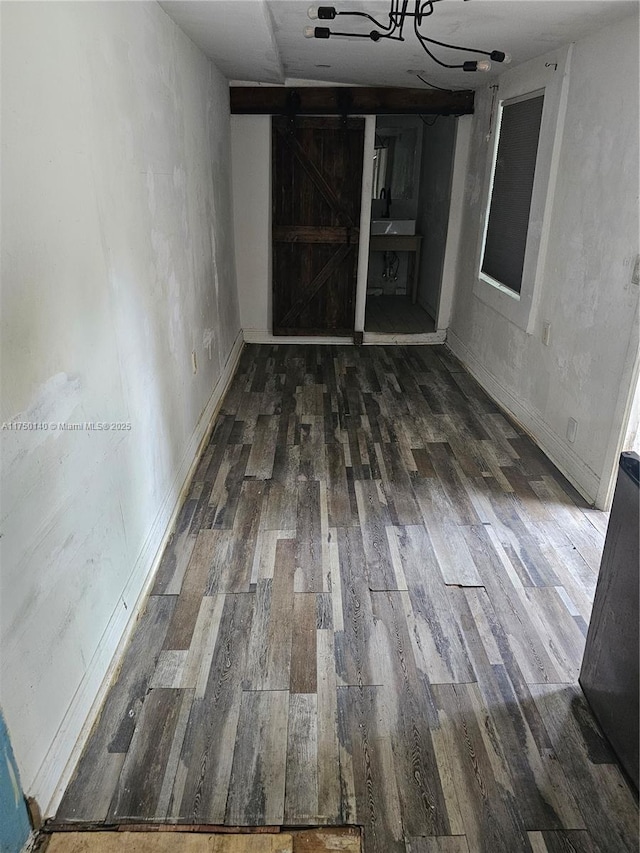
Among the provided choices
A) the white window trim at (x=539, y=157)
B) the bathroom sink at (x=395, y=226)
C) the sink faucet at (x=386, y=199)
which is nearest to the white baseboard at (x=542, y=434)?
the white window trim at (x=539, y=157)

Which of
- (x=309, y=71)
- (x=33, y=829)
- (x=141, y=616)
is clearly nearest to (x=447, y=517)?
(x=141, y=616)

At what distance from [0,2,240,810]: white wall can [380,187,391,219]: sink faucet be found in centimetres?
483

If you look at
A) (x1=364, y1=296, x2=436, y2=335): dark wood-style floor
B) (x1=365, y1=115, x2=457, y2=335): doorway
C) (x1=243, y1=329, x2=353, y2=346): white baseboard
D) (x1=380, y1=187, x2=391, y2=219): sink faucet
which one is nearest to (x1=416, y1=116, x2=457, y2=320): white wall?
(x1=365, y1=115, x2=457, y2=335): doorway

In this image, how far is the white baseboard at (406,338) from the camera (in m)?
5.77

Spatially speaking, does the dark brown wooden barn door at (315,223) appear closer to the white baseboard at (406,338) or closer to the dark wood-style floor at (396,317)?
the white baseboard at (406,338)

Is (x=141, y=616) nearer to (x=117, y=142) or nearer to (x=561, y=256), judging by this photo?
(x=117, y=142)

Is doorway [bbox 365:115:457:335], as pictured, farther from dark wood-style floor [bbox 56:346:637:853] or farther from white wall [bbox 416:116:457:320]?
Result: dark wood-style floor [bbox 56:346:637:853]

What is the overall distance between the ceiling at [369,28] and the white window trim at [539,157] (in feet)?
0.35

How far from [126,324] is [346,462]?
167cm

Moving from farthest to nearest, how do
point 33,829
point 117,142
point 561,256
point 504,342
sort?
point 504,342, point 561,256, point 117,142, point 33,829

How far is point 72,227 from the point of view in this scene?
5.46 feet

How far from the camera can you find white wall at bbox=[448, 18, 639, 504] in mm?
2738

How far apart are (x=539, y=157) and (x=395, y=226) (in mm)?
3754

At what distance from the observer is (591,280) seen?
306cm
